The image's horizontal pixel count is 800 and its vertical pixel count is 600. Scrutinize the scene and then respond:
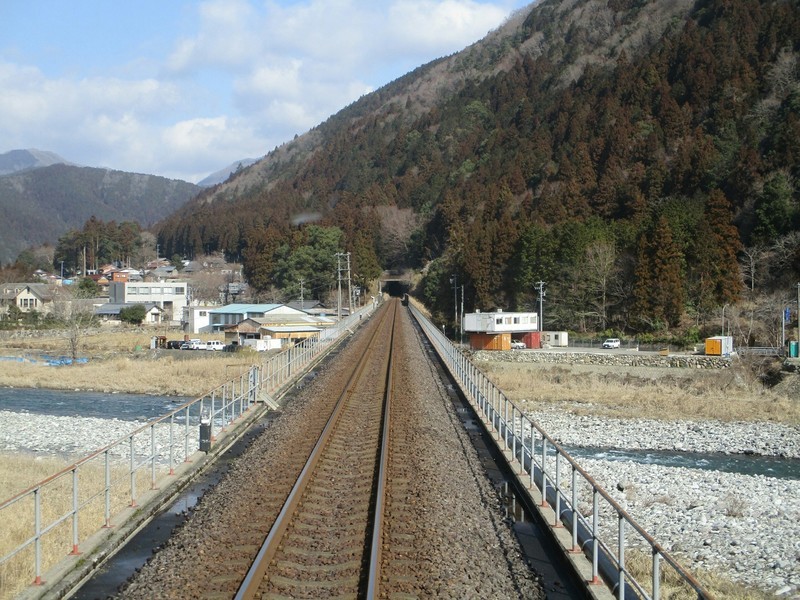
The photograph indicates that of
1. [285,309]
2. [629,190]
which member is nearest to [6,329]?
[285,309]

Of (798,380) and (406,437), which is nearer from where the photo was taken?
(406,437)

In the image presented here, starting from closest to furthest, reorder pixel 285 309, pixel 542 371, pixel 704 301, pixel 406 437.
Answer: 1. pixel 406 437
2. pixel 542 371
3. pixel 704 301
4. pixel 285 309

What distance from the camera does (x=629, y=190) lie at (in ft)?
169

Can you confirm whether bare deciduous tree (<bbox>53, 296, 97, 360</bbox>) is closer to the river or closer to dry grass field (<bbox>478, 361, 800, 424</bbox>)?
the river

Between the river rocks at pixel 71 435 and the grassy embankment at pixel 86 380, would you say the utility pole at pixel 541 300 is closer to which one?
the grassy embankment at pixel 86 380

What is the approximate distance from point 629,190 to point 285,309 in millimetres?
26063

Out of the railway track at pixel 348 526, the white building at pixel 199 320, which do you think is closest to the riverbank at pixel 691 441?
the railway track at pixel 348 526

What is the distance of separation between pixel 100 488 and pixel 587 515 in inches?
292

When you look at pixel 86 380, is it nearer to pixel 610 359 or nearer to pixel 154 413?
pixel 154 413

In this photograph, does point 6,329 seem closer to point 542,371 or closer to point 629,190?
point 542,371

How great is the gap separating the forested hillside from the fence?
25.6 m

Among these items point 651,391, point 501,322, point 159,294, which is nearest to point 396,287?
point 159,294

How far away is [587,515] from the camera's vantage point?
1064 centimetres

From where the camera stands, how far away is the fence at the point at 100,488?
6.18 meters
